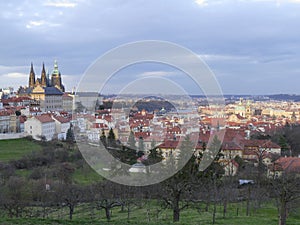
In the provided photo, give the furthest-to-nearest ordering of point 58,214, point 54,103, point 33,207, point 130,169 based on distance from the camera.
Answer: point 54,103 < point 130,169 < point 33,207 < point 58,214

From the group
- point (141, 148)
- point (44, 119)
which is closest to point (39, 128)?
point (44, 119)

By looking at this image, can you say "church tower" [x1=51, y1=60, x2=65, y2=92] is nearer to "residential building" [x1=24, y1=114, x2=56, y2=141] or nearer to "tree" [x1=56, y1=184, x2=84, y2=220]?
"residential building" [x1=24, y1=114, x2=56, y2=141]

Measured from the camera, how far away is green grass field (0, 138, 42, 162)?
24825mm

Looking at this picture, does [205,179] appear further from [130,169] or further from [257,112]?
[257,112]

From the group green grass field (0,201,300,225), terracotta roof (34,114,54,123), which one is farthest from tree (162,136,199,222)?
terracotta roof (34,114,54,123)

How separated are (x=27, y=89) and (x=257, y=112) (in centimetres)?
4956

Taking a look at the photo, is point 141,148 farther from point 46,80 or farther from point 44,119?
point 46,80

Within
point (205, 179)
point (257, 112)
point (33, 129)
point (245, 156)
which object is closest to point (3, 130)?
point (33, 129)

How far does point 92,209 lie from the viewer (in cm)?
1314

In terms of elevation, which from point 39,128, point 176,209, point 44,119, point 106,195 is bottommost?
point 106,195

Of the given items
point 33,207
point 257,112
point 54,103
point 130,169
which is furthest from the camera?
point 257,112

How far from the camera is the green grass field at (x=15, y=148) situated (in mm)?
24825

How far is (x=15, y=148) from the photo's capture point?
92.5 ft

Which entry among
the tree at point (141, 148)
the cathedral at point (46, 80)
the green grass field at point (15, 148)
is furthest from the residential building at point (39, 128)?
the cathedral at point (46, 80)
